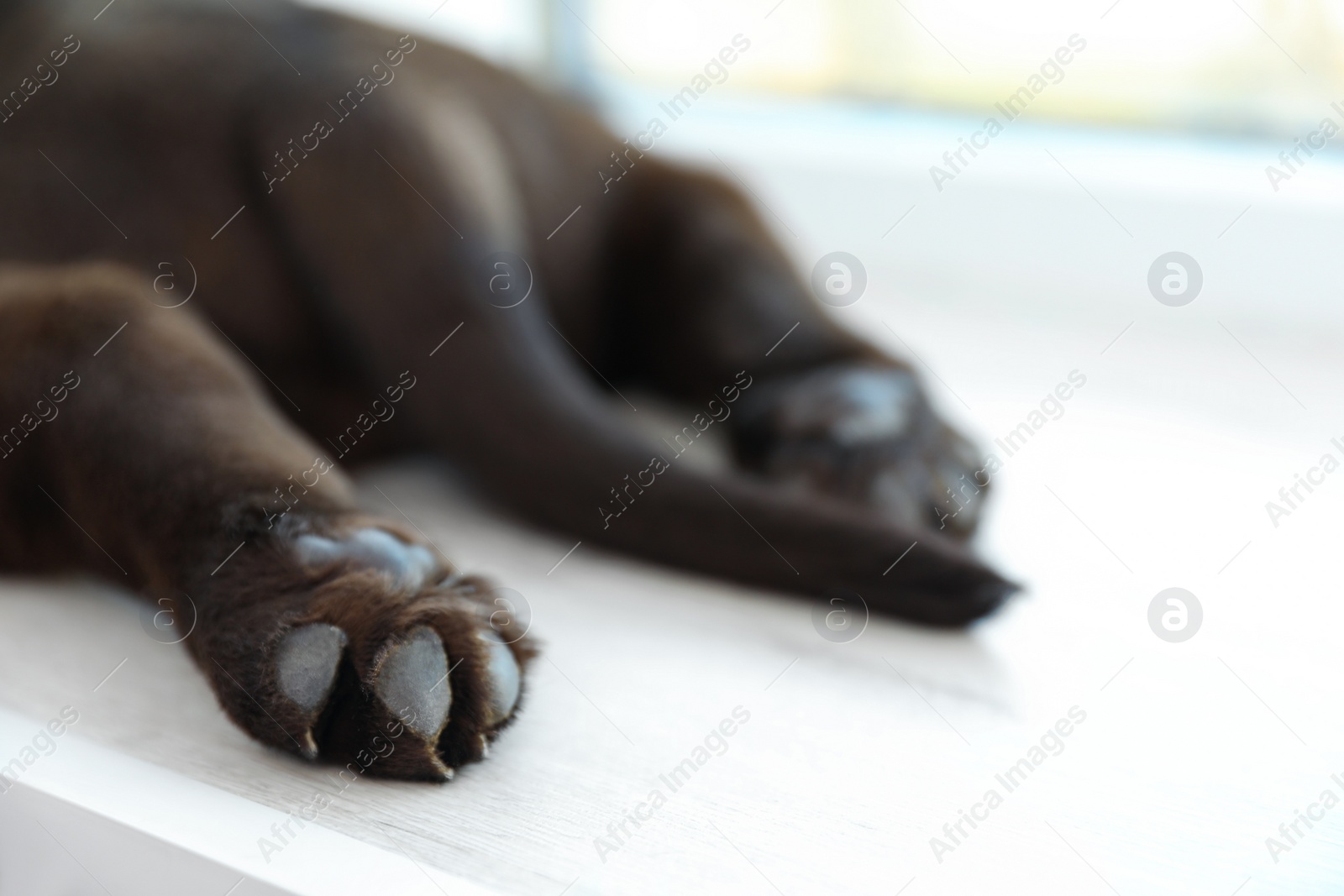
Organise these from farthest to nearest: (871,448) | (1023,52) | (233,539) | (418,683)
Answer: (1023,52)
(871,448)
(233,539)
(418,683)

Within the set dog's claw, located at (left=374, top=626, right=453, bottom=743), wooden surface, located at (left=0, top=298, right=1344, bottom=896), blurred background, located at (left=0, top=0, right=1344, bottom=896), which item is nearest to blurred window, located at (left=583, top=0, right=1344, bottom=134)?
blurred background, located at (left=0, top=0, right=1344, bottom=896)

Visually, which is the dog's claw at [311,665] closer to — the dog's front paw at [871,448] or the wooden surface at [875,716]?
the wooden surface at [875,716]

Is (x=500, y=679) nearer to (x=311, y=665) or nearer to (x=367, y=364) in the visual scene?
(x=311, y=665)

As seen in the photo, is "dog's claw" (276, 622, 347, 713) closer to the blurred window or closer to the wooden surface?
the wooden surface

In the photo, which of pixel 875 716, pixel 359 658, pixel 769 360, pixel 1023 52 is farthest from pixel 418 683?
pixel 1023 52

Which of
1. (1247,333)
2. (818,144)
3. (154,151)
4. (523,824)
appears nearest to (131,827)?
(523,824)

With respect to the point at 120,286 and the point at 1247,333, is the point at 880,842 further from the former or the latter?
the point at 1247,333
